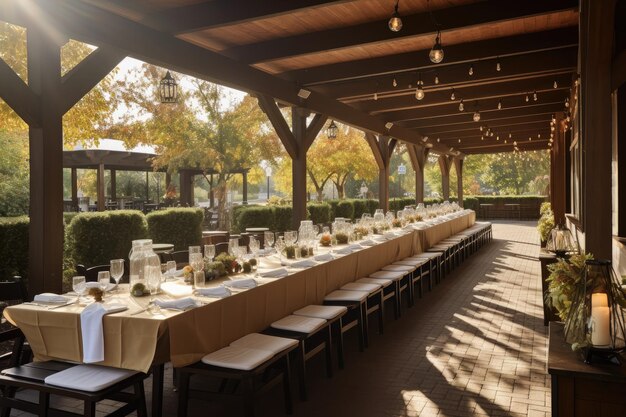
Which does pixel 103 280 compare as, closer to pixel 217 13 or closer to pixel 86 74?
pixel 86 74

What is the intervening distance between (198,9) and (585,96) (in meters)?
3.68

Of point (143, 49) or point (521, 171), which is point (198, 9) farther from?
point (521, 171)

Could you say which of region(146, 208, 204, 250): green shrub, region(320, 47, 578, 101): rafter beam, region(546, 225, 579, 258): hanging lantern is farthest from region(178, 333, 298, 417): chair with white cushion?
region(146, 208, 204, 250): green shrub

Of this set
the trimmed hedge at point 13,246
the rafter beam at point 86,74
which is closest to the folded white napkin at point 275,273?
the rafter beam at point 86,74

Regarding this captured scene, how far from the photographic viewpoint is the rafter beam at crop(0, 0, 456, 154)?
4207 mm

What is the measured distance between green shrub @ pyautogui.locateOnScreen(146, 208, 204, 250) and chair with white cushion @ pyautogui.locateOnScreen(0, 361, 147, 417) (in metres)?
6.77

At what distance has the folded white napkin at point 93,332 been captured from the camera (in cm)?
323

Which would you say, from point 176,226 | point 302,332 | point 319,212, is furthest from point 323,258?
point 319,212

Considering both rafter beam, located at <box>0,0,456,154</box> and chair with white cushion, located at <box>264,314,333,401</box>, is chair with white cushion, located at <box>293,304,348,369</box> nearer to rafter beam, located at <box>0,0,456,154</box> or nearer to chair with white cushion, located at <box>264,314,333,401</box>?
chair with white cushion, located at <box>264,314,333,401</box>

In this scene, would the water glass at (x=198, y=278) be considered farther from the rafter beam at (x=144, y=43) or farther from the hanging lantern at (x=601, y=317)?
the hanging lantern at (x=601, y=317)

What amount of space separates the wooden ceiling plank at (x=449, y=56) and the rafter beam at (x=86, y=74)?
3491mm

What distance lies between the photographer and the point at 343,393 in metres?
4.05

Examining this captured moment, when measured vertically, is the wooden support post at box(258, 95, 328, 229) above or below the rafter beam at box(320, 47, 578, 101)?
below

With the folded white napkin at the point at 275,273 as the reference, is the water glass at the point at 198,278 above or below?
above
